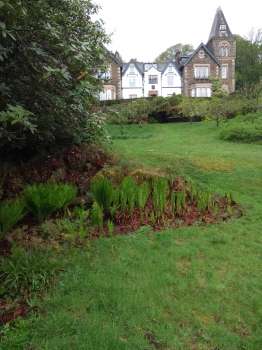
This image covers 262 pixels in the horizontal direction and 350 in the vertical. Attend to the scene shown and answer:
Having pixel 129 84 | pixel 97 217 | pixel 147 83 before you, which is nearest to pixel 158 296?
pixel 97 217

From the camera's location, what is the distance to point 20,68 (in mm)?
3424

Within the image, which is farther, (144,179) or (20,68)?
(144,179)

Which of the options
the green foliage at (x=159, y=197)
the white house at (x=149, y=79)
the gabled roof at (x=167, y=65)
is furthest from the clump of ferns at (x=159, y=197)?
the gabled roof at (x=167, y=65)

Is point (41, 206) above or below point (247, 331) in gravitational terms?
above

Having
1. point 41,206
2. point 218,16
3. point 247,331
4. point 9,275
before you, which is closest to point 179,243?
point 247,331

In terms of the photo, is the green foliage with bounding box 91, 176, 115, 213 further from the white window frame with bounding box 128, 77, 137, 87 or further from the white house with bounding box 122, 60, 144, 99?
the white window frame with bounding box 128, 77, 137, 87

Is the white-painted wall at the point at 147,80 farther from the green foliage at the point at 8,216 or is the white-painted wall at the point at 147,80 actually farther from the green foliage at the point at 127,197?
the green foliage at the point at 8,216

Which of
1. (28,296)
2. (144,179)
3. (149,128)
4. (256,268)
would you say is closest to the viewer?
(28,296)

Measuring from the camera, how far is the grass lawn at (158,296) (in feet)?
9.18

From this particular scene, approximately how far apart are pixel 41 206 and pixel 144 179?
6.94ft

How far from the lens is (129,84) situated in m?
38.8

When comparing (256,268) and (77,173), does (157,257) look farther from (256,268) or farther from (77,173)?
(77,173)

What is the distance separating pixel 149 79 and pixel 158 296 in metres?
38.0

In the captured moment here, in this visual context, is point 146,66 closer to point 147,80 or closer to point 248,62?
point 147,80
